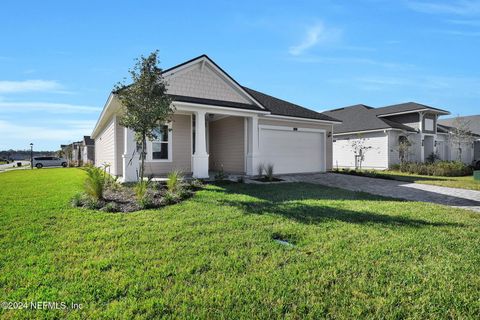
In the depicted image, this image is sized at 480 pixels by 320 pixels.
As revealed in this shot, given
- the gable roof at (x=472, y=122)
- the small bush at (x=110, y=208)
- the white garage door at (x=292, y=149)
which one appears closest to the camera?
the small bush at (x=110, y=208)

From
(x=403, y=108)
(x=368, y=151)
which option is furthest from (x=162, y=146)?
(x=403, y=108)

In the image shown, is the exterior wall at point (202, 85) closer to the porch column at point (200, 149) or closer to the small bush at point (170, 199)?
the porch column at point (200, 149)

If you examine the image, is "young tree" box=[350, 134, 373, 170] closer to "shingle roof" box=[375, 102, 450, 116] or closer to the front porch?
"shingle roof" box=[375, 102, 450, 116]

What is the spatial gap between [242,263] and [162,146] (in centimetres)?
1049

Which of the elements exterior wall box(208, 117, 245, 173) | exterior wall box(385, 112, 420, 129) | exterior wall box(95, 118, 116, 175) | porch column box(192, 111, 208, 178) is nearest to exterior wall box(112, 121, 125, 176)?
exterior wall box(95, 118, 116, 175)

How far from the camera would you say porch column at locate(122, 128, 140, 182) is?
10.5 m

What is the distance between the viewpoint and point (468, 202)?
800 centimetres

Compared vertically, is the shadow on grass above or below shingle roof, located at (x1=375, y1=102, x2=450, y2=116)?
below

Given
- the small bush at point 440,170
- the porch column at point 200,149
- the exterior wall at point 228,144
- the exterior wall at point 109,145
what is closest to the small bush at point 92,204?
the porch column at point 200,149

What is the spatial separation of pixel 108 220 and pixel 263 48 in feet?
34.0

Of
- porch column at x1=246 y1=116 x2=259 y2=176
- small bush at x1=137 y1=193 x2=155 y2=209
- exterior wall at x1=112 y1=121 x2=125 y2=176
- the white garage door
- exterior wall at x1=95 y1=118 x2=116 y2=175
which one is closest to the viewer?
small bush at x1=137 y1=193 x2=155 y2=209

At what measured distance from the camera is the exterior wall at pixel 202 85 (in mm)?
11492

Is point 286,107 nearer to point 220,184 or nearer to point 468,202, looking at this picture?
point 220,184

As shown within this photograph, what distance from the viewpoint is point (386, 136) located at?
71.5 feet
